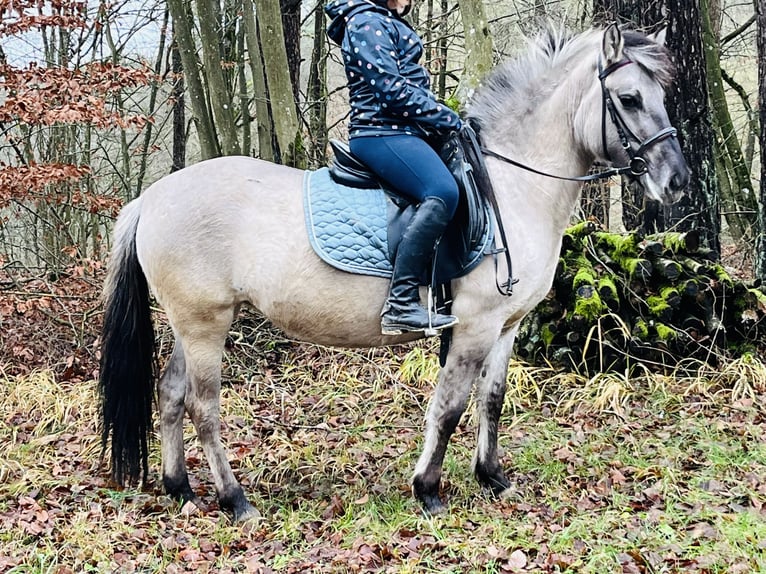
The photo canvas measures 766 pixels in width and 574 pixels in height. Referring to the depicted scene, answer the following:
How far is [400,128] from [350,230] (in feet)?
2.13

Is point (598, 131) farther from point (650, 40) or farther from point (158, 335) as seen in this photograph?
point (158, 335)

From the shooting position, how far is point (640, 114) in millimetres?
4176

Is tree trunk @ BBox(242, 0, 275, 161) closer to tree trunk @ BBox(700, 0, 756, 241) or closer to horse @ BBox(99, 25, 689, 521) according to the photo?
horse @ BBox(99, 25, 689, 521)

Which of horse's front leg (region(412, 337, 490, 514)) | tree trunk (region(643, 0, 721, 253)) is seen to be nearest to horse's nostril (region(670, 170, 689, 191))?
horse's front leg (region(412, 337, 490, 514))

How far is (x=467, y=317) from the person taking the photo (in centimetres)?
439

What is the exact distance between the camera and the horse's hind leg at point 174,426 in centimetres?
485

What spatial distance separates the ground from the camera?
395 centimetres

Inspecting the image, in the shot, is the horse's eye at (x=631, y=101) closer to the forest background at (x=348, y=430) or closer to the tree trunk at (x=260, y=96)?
the forest background at (x=348, y=430)

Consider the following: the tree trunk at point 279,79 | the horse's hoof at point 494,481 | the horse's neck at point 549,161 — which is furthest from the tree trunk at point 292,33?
the horse's hoof at point 494,481

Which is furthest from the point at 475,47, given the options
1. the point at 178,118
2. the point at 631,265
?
the point at 178,118

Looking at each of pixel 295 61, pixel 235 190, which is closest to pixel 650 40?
pixel 235 190

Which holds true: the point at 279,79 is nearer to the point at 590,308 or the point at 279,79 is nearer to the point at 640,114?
the point at 590,308

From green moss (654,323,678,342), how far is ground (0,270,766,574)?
1.25ft

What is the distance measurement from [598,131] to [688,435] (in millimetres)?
2603
